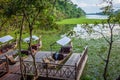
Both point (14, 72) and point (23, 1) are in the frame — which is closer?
point (23, 1)

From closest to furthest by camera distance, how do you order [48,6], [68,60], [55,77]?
[48,6]
[55,77]
[68,60]

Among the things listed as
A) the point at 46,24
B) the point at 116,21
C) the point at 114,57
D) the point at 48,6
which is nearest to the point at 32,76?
the point at 46,24

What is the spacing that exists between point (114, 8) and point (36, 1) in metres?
3.55

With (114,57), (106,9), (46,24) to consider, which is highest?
(106,9)

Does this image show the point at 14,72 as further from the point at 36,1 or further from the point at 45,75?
the point at 36,1

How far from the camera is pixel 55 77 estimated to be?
1135 cm

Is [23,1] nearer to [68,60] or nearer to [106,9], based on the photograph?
[106,9]

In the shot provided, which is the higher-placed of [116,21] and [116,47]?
[116,21]

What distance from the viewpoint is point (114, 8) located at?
8.29m

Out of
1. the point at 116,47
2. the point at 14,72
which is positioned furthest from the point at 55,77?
the point at 116,47

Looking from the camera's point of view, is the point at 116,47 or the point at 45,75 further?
the point at 116,47

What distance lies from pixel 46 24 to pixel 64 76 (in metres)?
3.42

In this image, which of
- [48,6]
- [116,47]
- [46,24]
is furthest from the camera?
[116,47]

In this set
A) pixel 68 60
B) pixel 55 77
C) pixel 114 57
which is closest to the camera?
pixel 55 77
